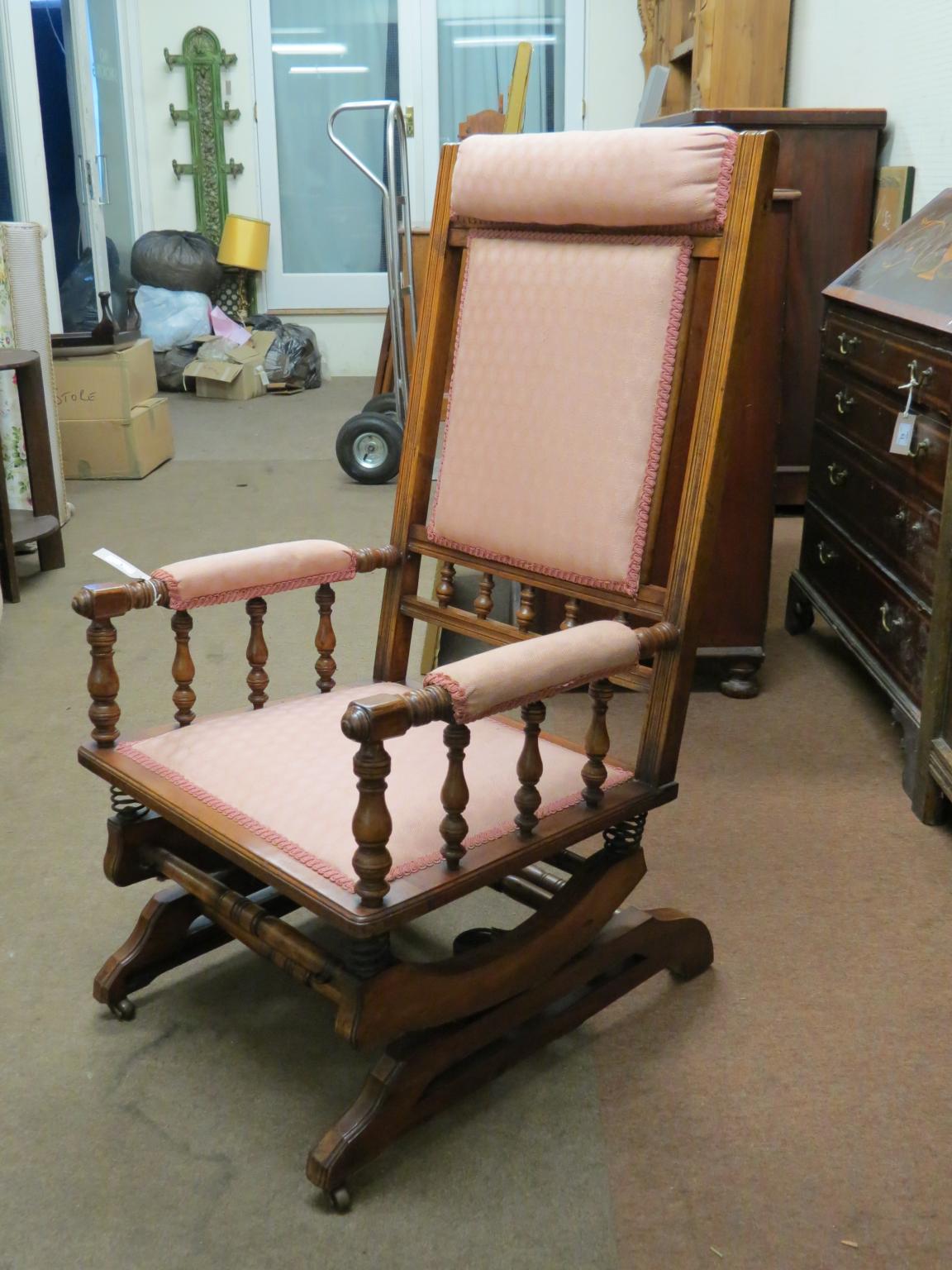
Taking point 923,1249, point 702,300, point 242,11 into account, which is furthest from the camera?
point 242,11

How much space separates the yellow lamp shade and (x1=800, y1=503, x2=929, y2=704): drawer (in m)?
4.91

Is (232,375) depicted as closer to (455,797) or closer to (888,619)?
(888,619)

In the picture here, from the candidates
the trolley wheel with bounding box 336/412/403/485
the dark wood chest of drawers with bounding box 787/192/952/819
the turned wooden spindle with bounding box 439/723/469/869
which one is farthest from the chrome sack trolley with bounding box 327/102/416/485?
the turned wooden spindle with bounding box 439/723/469/869

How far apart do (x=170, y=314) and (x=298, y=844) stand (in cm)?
594

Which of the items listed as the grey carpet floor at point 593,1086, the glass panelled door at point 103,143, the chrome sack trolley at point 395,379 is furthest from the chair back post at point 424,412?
the glass panelled door at point 103,143

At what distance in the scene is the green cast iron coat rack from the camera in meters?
6.96

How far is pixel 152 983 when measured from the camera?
168cm

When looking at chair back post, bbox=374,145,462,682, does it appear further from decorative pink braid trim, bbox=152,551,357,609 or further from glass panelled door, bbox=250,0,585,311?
glass panelled door, bbox=250,0,585,311

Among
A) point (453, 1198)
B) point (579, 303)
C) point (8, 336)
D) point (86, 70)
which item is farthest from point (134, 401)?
point (453, 1198)

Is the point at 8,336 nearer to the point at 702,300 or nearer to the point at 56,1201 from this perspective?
the point at 702,300

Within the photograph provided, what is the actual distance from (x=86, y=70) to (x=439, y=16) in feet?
6.68

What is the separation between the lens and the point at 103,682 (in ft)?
4.76

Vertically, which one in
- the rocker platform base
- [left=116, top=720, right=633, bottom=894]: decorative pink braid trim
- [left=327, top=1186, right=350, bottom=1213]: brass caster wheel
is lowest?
[left=327, top=1186, right=350, bottom=1213]: brass caster wheel

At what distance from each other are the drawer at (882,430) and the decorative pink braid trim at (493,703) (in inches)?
42.7
